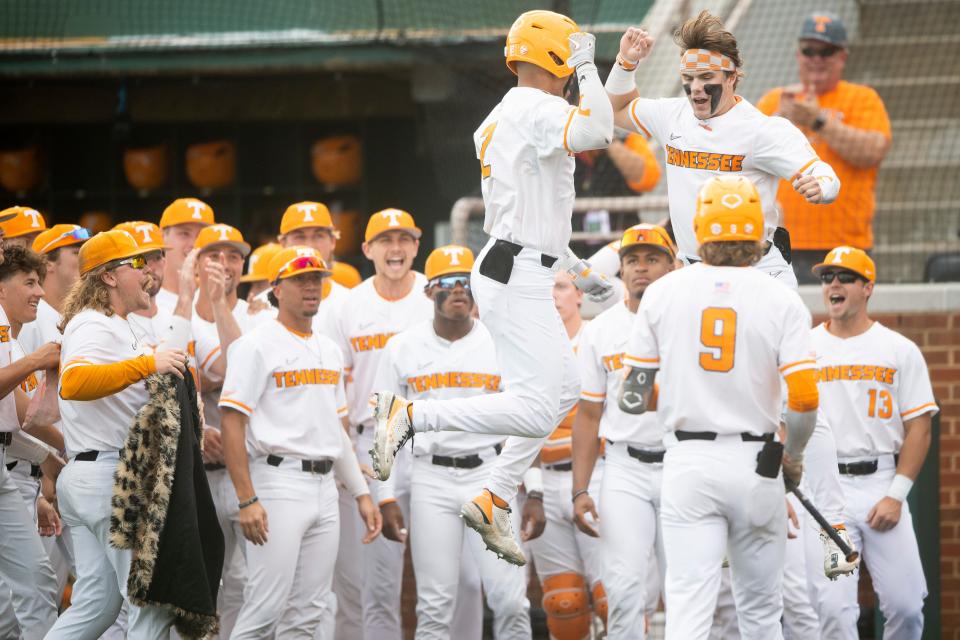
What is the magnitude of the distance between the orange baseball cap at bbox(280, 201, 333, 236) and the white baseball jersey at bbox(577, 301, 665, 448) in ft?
6.51

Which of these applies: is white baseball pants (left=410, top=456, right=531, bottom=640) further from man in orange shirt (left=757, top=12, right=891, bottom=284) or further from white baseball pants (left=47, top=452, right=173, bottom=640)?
man in orange shirt (left=757, top=12, right=891, bottom=284)

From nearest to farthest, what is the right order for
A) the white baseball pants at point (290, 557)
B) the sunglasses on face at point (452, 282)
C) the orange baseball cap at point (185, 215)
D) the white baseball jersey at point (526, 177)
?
the white baseball jersey at point (526, 177), the white baseball pants at point (290, 557), the sunglasses on face at point (452, 282), the orange baseball cap at point (185, 215)

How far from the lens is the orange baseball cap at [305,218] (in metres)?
8.67

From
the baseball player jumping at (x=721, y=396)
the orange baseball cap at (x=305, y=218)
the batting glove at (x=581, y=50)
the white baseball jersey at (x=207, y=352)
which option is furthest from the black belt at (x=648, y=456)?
the orange baseball cap at (x=305, y=218)

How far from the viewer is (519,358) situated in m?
6.09

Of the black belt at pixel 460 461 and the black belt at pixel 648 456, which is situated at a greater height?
the black belt at pixel 648 456

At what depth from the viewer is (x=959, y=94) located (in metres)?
11.6

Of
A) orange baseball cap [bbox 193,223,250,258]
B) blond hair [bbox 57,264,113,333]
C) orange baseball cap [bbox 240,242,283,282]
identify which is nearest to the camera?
blond hair [bbox 57,264,113,333]

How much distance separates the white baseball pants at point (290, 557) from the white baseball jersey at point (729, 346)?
2265 mm

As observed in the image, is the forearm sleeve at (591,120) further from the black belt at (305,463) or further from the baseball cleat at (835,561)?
the black belt at (305,463)

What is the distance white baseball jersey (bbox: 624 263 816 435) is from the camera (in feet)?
18.4

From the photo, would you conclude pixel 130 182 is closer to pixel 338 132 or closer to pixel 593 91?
pixel 338 132

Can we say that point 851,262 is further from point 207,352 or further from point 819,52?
point 207,352

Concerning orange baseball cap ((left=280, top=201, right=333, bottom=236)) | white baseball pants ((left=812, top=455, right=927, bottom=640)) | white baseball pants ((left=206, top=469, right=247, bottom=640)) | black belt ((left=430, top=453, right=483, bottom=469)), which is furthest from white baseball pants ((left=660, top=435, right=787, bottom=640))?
orange baseball cap ((left=280, top=201, right=333, bottom=236))
